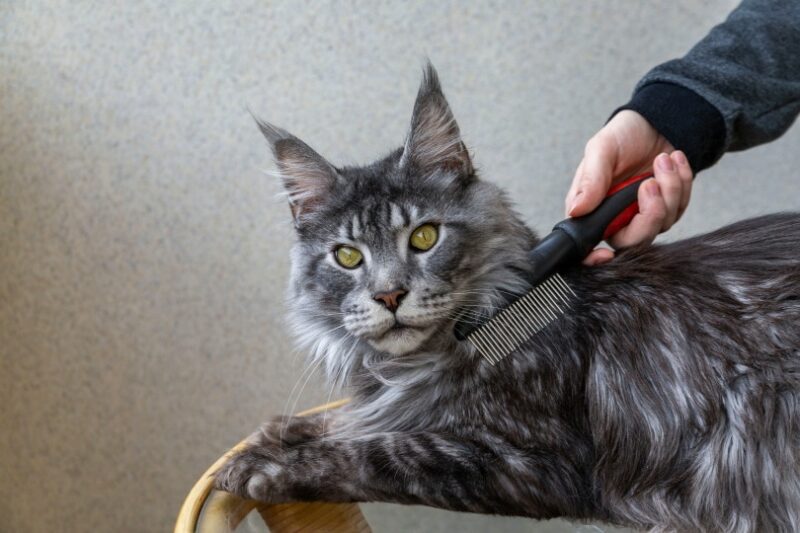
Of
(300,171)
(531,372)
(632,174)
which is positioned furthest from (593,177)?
(300,171)

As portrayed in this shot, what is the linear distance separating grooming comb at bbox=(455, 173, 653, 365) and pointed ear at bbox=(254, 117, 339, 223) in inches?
14.4

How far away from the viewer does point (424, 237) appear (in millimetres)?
1301

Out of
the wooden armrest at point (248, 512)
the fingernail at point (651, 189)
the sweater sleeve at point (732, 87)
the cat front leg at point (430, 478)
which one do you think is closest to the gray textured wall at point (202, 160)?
the sweater sleeve at point (732, 87)

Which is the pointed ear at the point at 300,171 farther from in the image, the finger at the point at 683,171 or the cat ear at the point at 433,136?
the finger at the point at 683,171

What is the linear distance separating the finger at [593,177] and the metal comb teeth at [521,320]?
17 centimetres

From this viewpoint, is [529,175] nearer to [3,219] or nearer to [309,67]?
[309,67]

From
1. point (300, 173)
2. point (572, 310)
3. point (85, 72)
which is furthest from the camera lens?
point (85, 72)

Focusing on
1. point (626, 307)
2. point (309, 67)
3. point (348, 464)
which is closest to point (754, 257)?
point (626, 307)

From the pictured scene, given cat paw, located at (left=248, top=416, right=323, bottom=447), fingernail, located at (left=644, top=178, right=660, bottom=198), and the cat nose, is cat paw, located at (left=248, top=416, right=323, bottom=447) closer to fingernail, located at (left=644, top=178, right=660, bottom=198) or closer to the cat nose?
the cat nose

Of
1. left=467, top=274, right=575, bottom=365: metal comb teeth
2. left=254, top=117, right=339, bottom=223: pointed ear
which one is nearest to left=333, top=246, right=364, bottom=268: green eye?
left=254, top=117, right=339, bottom=223: pointed ear

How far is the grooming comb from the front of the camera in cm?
125

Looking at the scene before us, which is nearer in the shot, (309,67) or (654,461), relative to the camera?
(654,461)

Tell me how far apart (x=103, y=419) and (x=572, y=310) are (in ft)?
6.25

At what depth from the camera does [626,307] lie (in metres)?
1.26
